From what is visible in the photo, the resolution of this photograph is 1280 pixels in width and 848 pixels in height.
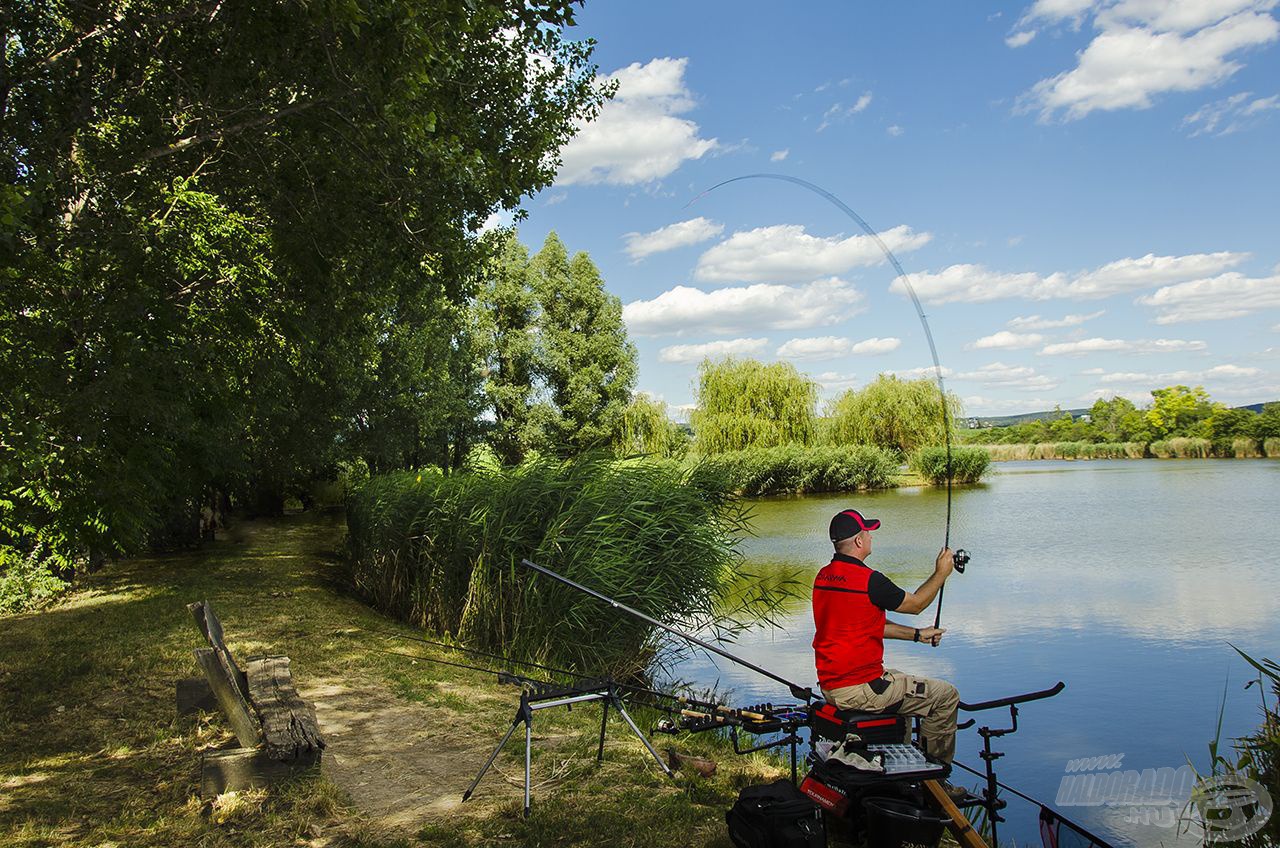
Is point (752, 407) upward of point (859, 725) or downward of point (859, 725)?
upward

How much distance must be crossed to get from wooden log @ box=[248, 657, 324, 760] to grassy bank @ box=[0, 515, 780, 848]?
29 cm

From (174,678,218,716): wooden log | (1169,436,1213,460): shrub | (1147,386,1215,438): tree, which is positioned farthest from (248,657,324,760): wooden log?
(1147,386,1215,438): tree

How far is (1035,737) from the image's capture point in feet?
26.6

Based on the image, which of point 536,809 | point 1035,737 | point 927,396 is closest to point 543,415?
point 927,396

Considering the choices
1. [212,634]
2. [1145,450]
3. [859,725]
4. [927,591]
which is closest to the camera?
[859,725]

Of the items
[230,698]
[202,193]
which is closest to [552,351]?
[202,193]

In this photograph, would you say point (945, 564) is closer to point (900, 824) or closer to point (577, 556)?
point (900, 824)

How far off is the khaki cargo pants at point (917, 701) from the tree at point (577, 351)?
36.7m

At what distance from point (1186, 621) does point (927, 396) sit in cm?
2362

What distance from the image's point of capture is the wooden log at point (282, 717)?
4.75 metres

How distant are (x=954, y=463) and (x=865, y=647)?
103ft

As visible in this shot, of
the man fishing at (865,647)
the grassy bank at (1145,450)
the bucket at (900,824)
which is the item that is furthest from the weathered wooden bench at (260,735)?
the grassy bank at (1145,450)

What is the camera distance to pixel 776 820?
11.9ft

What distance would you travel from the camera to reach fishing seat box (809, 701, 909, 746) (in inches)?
164
